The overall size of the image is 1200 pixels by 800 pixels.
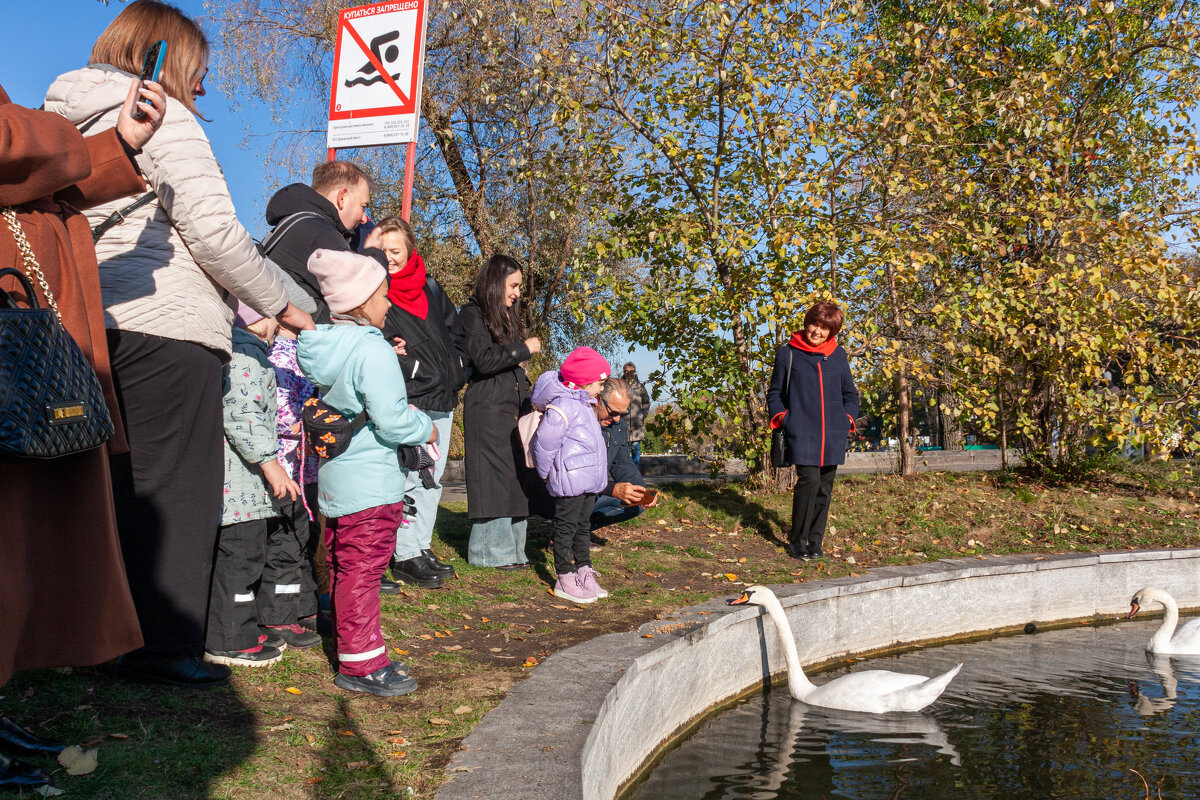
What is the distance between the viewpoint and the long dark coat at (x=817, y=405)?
24.6 feet

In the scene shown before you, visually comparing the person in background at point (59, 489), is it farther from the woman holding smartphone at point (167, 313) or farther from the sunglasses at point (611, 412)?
the sunglasses at point (611, 412)

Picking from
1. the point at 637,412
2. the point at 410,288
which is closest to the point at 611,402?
the point at 410,288

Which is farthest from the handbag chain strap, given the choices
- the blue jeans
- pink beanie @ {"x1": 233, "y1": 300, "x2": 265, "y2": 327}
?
the blue jeans

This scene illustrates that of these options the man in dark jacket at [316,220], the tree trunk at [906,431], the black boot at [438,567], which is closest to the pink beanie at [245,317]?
the man in dark jacket at [316,220]

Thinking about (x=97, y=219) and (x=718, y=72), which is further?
(x=718, y=72)

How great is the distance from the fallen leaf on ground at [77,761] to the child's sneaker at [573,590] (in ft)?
11.1

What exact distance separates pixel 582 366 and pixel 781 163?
12.7 ft

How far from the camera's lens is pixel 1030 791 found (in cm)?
392

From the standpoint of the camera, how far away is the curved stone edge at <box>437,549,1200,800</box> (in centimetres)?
304

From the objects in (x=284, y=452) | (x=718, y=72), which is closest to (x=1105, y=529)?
(x=718, y=72)

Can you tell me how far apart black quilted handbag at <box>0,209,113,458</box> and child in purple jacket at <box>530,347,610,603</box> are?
3.55 meters

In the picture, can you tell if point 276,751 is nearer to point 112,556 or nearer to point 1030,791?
point 112,556

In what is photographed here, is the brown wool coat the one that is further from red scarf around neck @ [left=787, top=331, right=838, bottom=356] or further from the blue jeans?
red scarf around neck @ [left=787, top=331, right=838, bottom=356]

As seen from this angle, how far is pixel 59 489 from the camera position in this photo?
2.44m
